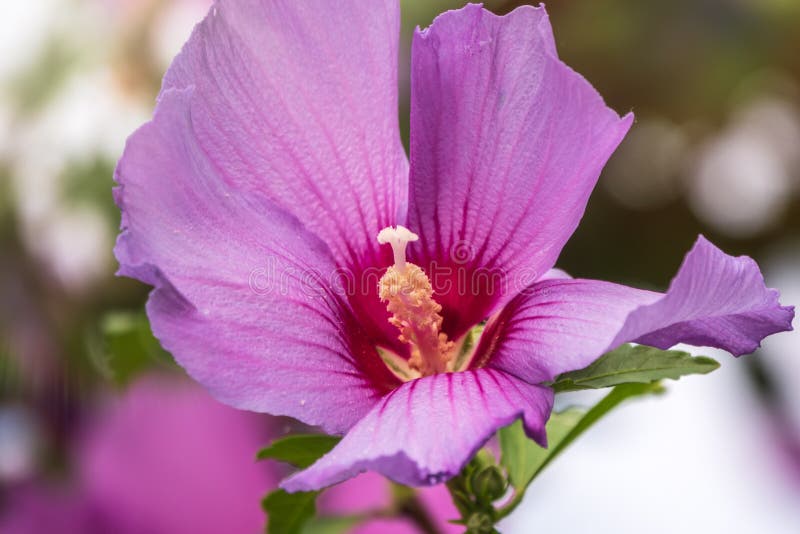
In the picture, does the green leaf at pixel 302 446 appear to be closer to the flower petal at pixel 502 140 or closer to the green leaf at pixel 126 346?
the flower petal at pixel 502 140

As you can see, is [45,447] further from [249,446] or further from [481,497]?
[481,497]

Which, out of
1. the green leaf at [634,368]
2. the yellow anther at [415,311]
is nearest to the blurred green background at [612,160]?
the yellow anther at [415,311]

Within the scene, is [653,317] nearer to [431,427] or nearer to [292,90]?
[431,427]

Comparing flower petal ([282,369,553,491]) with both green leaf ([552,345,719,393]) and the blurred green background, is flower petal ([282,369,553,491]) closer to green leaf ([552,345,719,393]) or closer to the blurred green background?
green leaf ([552,345,719,393])

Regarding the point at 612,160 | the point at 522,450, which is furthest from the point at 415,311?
the point at 612,160

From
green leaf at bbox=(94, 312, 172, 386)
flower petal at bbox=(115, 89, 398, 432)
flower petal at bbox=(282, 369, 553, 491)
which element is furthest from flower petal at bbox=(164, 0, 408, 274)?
green leaf at bbox=(94, 312, 172, 386)

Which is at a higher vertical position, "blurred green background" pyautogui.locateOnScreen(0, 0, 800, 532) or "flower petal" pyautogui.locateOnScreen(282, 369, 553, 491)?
"flower petal" pyautogui.locateOnScreen(282, 369, 553, 491)
